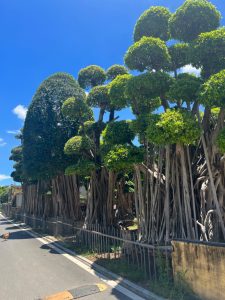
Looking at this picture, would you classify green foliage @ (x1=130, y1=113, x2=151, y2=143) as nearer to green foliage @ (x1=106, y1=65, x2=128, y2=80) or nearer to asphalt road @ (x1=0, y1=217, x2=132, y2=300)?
asphalt road @ (x1=0, y1=217, x2=132, y2=300)

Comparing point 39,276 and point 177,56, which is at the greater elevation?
point 177,56

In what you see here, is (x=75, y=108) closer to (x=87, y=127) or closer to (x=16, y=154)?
(x=87, y=127)

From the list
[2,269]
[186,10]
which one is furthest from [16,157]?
→ [186,10]

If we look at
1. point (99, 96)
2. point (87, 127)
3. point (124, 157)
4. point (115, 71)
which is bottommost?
point (124, 157)

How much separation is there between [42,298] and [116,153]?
358 centimetres

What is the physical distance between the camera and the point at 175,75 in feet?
28.6

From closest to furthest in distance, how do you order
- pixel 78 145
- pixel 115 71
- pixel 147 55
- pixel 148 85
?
pixel 148 85 < pixel 147 55 < pixel 78 145 < pixel 115 71

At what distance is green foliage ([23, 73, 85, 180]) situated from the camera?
1589 centimetres

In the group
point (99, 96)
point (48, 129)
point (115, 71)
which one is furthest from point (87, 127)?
point (48, 129)

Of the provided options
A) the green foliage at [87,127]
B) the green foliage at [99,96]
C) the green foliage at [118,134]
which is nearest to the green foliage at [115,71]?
the green foliage at [99,96]

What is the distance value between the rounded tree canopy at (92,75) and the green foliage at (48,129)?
5.16 feet

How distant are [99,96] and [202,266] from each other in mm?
8484

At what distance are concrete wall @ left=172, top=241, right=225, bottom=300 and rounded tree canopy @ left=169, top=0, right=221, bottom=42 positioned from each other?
15.6 feet

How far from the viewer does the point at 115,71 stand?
13.4 metres
